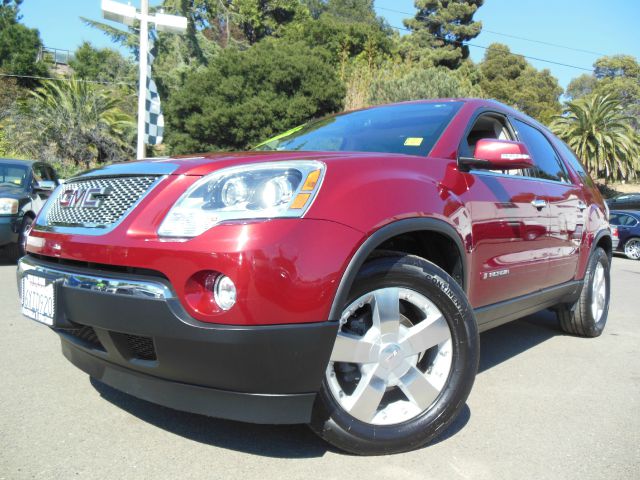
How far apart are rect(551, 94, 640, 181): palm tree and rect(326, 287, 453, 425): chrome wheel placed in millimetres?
28258

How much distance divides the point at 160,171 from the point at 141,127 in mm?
9321

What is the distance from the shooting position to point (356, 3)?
61438 millimetres

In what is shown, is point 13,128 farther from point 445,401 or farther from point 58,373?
point 445,401

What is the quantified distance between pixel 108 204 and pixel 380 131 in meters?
1.61

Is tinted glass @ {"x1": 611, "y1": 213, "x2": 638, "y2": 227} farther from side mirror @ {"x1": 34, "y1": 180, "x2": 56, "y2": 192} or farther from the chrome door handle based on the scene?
side mirror @ {"x1": 34, "y1": 180, "x2": 56, "y2": 192}

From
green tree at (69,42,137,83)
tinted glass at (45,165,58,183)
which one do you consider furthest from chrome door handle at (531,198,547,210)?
green tree at (69,42,137,83)

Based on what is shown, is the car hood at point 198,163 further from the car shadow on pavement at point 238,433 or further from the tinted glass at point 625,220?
the tinted glass at point 625,220

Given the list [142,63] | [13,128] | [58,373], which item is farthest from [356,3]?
[58,373]

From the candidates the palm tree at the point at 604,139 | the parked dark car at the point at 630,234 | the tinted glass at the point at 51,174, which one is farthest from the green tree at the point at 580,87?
the tinted glass at the point at 51,174

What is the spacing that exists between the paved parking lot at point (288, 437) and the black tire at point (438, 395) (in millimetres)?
108

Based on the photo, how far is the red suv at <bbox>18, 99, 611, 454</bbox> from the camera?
1.84 m

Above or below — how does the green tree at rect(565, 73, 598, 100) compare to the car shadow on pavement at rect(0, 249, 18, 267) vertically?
above

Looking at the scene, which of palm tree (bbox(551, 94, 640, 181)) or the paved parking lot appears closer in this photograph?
the paved parking lot

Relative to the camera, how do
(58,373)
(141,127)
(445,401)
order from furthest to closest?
(141,127), (58,373), (445,401)
